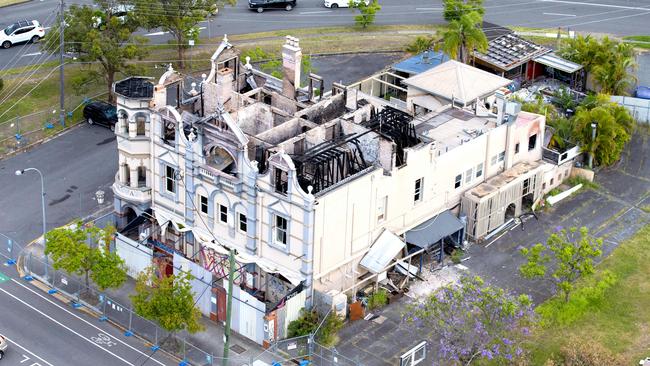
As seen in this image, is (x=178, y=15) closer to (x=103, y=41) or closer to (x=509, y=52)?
(x=103, y=41)

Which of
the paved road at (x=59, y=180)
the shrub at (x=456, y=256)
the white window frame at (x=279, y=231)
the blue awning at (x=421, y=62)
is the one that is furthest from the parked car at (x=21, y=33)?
the shrub at (x=456, y=256)

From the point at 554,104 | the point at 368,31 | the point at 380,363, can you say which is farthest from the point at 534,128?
the point at 368,31

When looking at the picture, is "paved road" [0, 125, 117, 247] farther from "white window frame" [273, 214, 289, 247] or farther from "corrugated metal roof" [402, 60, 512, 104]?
"corrugated metal roof" [402, 60, 512, 104]

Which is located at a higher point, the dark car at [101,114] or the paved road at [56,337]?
the dark car at [101,114]

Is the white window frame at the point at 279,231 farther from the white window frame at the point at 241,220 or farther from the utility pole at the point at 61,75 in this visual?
the utility pole at the point at 61,75

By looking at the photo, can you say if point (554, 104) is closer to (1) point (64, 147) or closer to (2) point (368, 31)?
(2) point (368, 31)

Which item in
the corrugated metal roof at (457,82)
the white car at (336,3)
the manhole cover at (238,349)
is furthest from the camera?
the white car at (336,3)

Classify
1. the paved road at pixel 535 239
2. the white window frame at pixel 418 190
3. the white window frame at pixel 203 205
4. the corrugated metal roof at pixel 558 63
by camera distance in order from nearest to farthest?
the paved road at pixel 535 239 < the white window frame at pixel 203 205 < the white window frame at pixel 418 190 < the corrugated metal roof at pixel 558 63

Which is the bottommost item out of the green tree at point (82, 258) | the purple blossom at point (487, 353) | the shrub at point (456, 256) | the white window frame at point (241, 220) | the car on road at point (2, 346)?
the car on road at point (2, 346)
